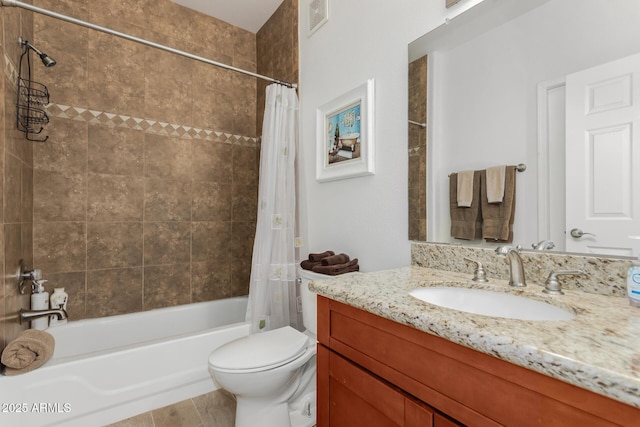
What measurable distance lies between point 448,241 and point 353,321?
59cm

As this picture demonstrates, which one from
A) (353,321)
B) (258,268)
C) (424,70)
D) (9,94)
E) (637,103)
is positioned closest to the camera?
(637,103)

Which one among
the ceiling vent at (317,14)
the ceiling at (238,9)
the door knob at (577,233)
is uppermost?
the ceiling at (238,9)

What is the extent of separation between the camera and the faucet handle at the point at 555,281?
2.71 feet

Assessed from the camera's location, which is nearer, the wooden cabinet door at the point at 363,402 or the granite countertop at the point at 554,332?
the granite countertop at the point at 554,332

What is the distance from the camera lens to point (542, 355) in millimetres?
466

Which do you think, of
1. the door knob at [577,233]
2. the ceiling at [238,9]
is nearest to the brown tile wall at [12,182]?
the ceiling at [238,9]

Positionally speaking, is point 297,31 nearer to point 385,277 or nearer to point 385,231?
point 385,231

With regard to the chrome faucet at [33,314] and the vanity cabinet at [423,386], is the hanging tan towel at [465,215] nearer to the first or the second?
the vanity cabinet at [423,386]

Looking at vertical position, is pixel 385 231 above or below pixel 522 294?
above

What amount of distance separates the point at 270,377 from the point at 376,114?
1352 millimetres

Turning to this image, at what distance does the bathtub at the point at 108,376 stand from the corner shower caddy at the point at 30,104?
4.09 feet

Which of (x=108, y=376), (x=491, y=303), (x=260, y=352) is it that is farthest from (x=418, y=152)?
(x=108, y=376)

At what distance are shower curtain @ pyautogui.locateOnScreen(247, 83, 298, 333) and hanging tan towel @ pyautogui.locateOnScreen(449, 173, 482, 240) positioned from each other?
41.0 inches

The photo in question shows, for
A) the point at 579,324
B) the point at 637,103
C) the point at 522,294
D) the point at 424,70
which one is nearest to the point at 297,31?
the point at 424,70
